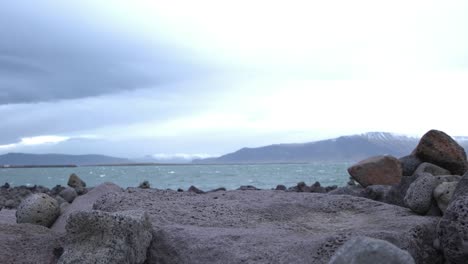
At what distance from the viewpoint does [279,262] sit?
4.66 m

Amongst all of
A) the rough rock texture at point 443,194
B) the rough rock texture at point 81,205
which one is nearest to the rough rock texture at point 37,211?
the rough rock texture at point 81,205

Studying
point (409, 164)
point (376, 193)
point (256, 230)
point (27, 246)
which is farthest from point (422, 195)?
point (409, 164)

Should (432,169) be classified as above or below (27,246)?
above

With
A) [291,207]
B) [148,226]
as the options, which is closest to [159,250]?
[148,226]

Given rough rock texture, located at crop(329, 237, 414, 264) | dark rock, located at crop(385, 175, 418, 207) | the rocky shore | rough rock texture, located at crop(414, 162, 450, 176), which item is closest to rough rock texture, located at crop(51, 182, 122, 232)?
the rocky shore

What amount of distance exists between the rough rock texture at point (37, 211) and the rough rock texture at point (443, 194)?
17.0 ft

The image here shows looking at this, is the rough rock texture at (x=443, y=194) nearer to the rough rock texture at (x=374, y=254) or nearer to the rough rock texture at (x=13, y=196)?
the rough rock texture at (x=374, y=254)

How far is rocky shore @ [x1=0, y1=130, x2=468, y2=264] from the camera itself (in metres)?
4.63

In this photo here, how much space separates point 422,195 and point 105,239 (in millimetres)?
3312

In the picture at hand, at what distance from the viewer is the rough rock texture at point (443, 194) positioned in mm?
5895

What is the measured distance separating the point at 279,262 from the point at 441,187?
91.9 inches

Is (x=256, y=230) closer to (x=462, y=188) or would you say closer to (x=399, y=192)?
(x=462, y=188)

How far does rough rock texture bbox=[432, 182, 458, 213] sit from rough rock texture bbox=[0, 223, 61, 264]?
3849 millimetres

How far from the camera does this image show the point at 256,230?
549 cm
